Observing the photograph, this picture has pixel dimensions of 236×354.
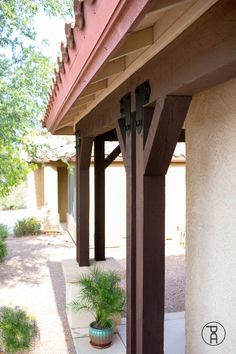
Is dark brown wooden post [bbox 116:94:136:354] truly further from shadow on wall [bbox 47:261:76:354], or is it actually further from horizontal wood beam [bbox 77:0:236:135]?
shadow on wall [bbox 47:261:76:354]

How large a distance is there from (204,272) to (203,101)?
145cm

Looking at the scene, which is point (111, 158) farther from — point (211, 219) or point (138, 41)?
point (138, 41)

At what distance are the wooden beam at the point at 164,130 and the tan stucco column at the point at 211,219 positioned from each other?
0.49 m

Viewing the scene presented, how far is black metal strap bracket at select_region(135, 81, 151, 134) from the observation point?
107 inches

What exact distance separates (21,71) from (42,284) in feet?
14.2

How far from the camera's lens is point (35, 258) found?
9.61m

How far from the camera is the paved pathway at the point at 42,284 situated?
4929 millimetres


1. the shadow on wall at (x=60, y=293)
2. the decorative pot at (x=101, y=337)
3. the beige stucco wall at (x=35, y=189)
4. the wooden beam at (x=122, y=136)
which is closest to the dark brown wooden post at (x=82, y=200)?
the shadow on wall at (x=60, y=293)

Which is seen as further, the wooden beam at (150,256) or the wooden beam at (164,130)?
the wooden beam at (150,256)

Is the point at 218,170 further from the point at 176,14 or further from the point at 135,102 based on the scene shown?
the point at 176,14

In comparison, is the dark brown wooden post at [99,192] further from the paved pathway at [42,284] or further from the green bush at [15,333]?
the green bush at [15,333]

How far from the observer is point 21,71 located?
748 cm

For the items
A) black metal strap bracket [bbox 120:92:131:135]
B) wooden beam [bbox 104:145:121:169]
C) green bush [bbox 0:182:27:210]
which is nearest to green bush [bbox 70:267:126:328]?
black metal strap bracket [bbox 120:92:131:135]
